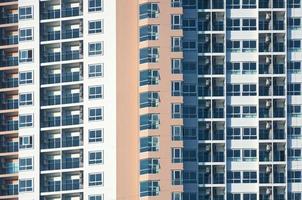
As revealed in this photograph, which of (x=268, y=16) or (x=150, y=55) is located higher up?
(x=268, y=16)

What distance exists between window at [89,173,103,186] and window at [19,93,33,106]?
10837 millimetres

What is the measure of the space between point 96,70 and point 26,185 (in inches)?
549

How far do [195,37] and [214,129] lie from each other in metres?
9.60

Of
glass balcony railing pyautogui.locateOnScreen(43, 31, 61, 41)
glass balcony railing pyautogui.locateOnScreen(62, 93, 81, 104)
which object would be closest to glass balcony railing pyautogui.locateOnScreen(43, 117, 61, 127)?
glass balcony railing pyautogui.locateOnScreen(62, 93, 81, 104)

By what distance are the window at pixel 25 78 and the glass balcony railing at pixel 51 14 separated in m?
6.26

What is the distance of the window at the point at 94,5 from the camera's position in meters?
190

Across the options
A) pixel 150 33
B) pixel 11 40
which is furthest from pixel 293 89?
pixel 11 40

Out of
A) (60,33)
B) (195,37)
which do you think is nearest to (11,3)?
(60,33)

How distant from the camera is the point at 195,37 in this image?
18975 cm

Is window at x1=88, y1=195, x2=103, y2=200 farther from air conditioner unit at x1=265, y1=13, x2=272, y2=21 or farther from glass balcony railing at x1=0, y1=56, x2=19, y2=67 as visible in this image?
air conditioner unit at x1=265, y1=13, x2=272, y2=21

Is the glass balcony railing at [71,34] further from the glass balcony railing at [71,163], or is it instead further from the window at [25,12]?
the glass balcony railing at [71,163]

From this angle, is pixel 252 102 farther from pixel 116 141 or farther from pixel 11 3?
pixel 11 3

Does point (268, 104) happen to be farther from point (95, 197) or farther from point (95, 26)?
point (95, 197)

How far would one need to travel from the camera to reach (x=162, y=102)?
186m
